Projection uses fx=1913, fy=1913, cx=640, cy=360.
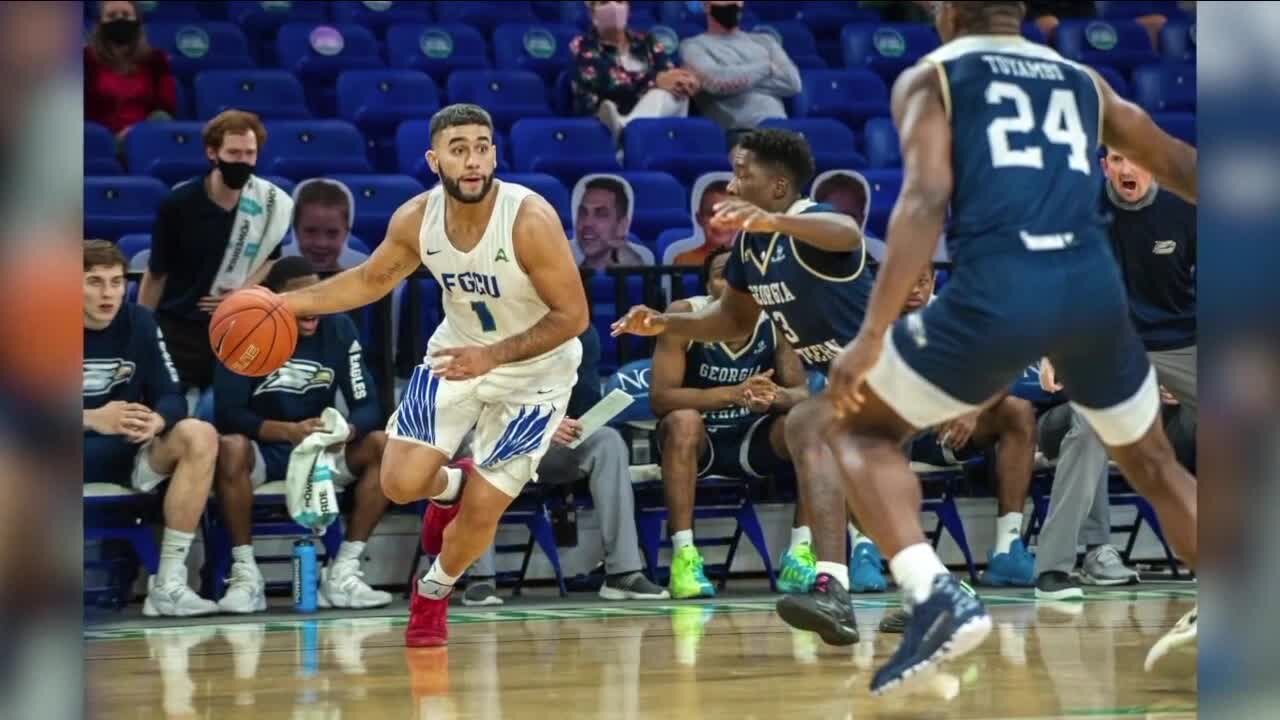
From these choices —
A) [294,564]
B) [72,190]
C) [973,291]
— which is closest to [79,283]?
[72,190]

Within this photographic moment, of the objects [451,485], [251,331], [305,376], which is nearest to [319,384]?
[305,376]

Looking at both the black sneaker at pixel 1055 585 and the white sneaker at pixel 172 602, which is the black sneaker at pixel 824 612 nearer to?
the black sneaker at pixel 1055 585

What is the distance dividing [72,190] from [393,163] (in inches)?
349

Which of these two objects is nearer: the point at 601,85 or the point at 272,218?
the point at 272,218

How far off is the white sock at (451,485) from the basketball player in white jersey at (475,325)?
0.01 meters

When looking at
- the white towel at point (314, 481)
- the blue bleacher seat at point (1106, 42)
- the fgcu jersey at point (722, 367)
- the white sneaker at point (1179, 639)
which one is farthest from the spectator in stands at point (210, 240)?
the blue bleacher seat at point (1106, 42)

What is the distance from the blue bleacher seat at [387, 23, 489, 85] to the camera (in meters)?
12.2

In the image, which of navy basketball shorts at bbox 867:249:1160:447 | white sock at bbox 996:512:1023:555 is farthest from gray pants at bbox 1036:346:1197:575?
navy basketball shorts at bbox 867:249:1160:447

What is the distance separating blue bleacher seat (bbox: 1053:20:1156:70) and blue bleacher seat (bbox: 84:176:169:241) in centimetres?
680

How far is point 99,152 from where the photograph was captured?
10586 mm

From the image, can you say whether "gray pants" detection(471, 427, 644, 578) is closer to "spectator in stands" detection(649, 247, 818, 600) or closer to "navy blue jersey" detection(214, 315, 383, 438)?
"spectator in stands" detection(649, 247, 818, 600)

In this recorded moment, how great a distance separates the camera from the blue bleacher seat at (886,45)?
13461mm

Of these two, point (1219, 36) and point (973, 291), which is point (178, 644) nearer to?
point (973, 291)

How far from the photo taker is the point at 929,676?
449 cm
